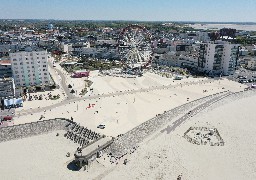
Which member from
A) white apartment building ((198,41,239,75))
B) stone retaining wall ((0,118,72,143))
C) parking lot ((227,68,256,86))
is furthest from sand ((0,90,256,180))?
white apartment building ((198,41,239,75))

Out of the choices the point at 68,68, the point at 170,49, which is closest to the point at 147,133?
the point at 68,68

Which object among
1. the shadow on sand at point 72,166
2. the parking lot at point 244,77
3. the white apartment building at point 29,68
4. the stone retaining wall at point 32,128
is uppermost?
the white apartment building at point 29,68

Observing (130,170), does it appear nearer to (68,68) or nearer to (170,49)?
(68,68)

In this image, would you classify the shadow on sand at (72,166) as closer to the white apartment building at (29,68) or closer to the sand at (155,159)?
the sand at (155,159)

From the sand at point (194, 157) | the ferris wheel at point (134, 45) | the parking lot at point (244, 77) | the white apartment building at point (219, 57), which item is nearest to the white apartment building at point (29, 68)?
the ferris wheel at point (134, 45)

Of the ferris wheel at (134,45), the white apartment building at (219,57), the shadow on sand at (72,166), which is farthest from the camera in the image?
the white apartment building at (219,57)

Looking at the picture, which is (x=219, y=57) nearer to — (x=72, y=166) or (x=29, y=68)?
(x=29, y=68)

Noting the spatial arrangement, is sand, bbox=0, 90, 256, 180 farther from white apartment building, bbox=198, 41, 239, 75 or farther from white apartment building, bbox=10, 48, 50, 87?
white apartment building, bbox=198, 41, 239, 75
